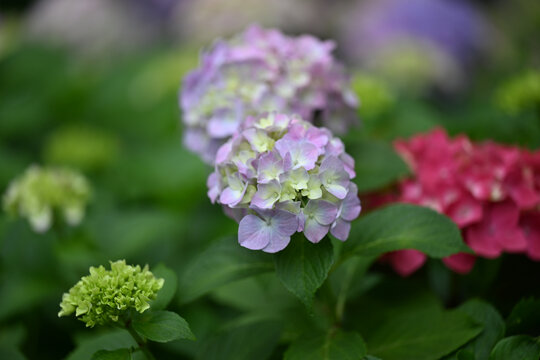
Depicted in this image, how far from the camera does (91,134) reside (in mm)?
1830

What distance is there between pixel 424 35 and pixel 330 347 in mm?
2505

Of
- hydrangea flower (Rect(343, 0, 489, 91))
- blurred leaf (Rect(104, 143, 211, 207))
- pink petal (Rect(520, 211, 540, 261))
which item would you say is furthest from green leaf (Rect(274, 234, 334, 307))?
hydrangea flower (Rect(343, 0, 489, 91))

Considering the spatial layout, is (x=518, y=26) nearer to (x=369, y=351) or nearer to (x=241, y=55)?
(x=241, y=55)

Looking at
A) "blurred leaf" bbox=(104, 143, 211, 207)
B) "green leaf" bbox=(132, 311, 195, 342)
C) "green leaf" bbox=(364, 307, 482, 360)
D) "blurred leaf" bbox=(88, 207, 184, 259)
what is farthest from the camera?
"blurred leaf" bbox=(104, 143, 211, 207)

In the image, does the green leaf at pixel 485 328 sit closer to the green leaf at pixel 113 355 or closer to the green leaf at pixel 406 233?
Result: the green leaf at pixel 406 233

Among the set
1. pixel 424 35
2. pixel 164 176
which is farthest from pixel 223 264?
pixel 424 35

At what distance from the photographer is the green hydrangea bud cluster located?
0.72 metres

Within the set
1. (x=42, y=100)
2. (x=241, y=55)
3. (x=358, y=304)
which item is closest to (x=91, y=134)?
(x=42, y=100)

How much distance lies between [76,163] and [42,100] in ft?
1.46

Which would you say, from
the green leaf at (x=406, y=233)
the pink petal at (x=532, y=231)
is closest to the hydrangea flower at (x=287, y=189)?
the green leaf at (x=406, y=233)

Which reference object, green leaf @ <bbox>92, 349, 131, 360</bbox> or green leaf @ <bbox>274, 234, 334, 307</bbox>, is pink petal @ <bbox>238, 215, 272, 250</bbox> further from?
green leaf @ <bbox>92, 349, 131, 360</bbox>

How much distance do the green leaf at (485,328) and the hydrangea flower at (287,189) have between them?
9.5 inches

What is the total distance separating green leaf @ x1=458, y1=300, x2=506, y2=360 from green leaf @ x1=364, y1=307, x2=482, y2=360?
14 mm

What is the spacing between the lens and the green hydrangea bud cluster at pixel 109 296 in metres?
0.72
